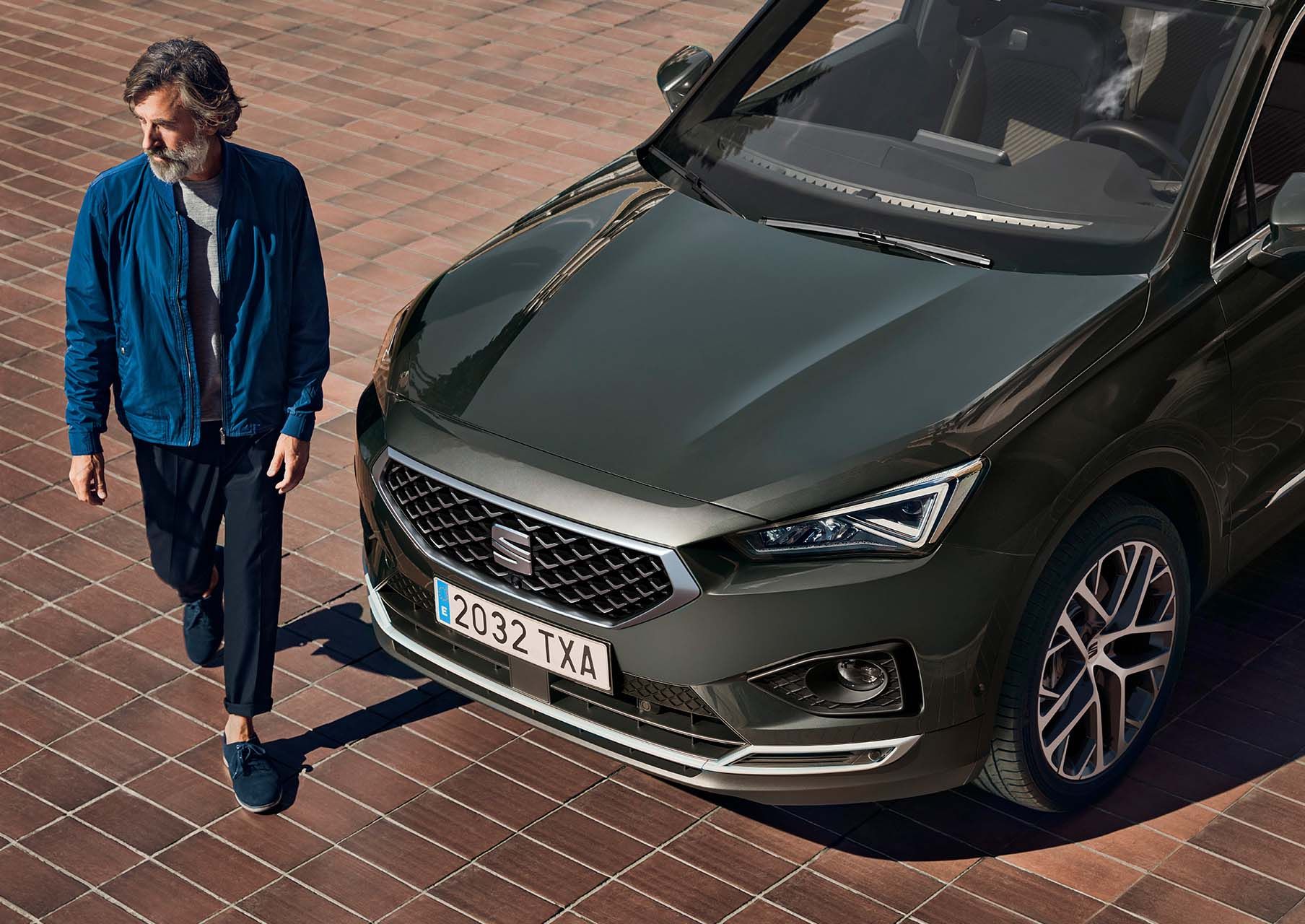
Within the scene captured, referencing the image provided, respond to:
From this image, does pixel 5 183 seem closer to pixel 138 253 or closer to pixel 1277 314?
pixel 138 253

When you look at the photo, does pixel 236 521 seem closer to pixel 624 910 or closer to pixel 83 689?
pixel 83 689

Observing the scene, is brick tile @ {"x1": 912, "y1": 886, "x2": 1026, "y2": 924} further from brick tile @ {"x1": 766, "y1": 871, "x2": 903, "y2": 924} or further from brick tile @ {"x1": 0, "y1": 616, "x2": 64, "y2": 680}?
brick tile @ {"x1": 0, "y1": 616, "x2": 64, "y2": 680}

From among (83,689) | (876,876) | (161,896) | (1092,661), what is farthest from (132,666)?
(1092,661)

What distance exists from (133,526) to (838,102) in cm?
262

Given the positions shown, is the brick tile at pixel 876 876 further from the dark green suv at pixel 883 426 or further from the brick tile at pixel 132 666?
the brick tile at pixel 132 666

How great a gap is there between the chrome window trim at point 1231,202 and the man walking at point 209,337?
7.21 feet

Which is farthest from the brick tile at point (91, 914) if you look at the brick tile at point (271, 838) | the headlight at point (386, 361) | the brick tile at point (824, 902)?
the brick tile at point (824, 902)

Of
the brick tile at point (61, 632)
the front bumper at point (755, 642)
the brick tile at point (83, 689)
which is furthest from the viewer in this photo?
the brick tile at point (61, 632)

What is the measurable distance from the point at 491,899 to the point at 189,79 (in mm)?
1982

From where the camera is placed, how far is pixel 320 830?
4207mm

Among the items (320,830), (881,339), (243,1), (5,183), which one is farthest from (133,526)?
(243,1)

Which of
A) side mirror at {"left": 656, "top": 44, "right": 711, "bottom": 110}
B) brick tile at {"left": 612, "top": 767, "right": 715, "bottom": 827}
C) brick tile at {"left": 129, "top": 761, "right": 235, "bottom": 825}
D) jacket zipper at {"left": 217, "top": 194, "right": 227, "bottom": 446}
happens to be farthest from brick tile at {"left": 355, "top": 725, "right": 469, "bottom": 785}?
side mirror at {"left": 656, "top": 44, "right": 711, "bottom": 110}

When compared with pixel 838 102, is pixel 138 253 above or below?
below

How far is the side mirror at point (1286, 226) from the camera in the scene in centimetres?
415
